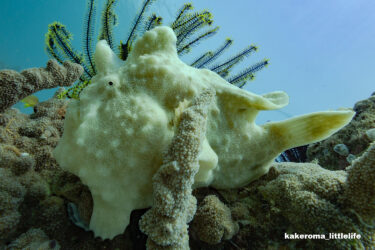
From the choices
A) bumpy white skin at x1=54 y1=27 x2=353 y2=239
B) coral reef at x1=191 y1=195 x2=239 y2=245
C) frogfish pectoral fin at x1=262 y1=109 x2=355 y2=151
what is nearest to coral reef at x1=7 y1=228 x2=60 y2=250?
bumpy white skin at x1=54 y1=27 x2=353 y2=239

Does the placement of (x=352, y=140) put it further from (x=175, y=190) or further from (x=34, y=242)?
(x=34, y=242)

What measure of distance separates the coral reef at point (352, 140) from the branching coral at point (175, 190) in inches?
129

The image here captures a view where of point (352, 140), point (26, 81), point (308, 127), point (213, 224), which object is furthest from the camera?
point (352, 140)

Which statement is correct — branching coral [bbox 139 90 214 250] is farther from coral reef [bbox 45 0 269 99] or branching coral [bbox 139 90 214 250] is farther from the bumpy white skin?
coral reef [bbox 45 0 269 99]

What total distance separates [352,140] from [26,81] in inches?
175

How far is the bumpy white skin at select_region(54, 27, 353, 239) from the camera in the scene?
3.90ft

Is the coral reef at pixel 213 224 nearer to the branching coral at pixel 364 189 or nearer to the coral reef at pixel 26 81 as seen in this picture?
the branching coral at pixel 364 189

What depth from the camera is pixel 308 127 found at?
1526mm

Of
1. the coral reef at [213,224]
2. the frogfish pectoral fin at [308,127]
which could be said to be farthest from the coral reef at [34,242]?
the frogfish pectoral fin at [308,127]

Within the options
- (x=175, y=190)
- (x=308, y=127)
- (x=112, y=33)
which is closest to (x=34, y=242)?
(x=175, y=190)

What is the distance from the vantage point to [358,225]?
1.24 meters

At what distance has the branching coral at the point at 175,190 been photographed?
3.34 ft

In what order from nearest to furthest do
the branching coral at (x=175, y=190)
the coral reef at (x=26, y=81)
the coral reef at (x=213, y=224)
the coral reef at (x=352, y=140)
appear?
the branching coral at (x=175, y=190) → the coral reef at (x=213, y=224) → the coral reef at (x=26, y=81) → the coral reef at (x=352, y=140)

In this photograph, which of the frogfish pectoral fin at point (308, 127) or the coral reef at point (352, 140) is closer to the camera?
the frogfish pectoral fin at point (308, 127)
